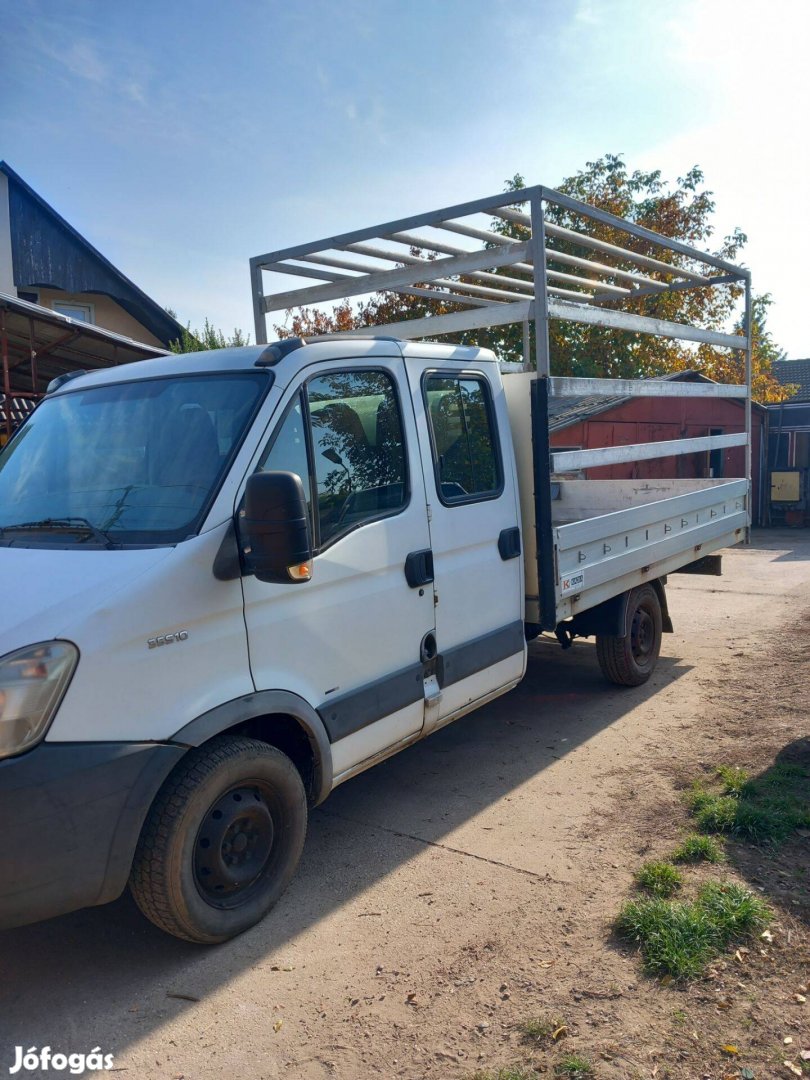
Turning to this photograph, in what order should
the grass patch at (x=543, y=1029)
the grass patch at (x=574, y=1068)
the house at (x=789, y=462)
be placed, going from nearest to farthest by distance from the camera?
1. the grass patch at (x=574, y=1068)
2. the grass patch at (x=543, y=1029)
3. the house at (x=789, y=462)

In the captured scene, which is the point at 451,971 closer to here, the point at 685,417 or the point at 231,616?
the point at 231,616

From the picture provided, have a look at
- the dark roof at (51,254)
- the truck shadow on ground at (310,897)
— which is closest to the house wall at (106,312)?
the dark roof at (51,254)

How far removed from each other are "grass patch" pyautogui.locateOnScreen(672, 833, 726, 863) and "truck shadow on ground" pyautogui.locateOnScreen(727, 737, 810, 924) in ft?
0.19

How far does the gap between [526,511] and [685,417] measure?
51.1ft

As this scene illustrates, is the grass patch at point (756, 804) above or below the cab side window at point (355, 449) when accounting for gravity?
below

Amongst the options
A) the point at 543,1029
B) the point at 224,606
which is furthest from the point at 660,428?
the point at 543,1029

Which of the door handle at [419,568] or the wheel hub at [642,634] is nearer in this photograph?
the door handle at [419,568]

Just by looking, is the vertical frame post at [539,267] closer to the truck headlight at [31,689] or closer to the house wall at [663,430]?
the truck headlight at [31,689]

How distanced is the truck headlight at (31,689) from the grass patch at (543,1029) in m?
1.82

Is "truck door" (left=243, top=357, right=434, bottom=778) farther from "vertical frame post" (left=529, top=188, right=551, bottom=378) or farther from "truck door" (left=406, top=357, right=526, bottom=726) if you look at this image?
"vertical frame post" (left=529, top=188, right=551, bottom=378)

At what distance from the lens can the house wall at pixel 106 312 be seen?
1800 cm

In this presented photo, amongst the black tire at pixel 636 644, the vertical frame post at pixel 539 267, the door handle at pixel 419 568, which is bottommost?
the black tire at pixel 636 644

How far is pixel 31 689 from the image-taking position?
267cm

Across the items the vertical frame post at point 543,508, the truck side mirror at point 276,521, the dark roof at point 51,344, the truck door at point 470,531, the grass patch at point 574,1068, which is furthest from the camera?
the dark roof at point 51,344
